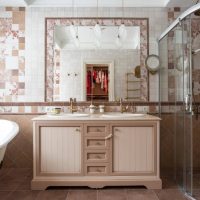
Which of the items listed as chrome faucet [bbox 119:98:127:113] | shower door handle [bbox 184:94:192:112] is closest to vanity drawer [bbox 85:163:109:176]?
chrome faucet [bbox 119:98:127:113]

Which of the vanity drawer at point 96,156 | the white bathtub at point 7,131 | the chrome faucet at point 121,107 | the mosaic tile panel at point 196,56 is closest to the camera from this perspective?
the white bathtub at point 7,131

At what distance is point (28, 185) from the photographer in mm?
2752

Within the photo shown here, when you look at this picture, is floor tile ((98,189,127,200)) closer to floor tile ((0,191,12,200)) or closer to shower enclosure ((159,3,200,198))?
shower enclosure ((159,3,200,198))

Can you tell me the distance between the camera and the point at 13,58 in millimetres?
3268

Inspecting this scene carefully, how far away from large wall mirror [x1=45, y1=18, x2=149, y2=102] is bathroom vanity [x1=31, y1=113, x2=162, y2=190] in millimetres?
667

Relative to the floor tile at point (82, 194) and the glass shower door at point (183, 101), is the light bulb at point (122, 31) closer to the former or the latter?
the glass shower door at point (183, 101)

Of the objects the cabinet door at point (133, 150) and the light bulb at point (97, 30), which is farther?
the light bulb at point (97, 30)

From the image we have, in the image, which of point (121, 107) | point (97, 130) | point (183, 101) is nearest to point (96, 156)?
point (97, 130)

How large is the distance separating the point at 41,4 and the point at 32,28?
35cm

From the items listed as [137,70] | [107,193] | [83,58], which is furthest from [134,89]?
[107,193]

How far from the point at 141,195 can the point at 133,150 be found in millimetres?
466

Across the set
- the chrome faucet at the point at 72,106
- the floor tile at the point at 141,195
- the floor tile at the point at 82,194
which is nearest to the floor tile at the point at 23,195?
the floor tile at the point at 82,194

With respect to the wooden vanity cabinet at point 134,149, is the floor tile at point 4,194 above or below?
below

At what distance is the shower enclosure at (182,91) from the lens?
2.41 meters
